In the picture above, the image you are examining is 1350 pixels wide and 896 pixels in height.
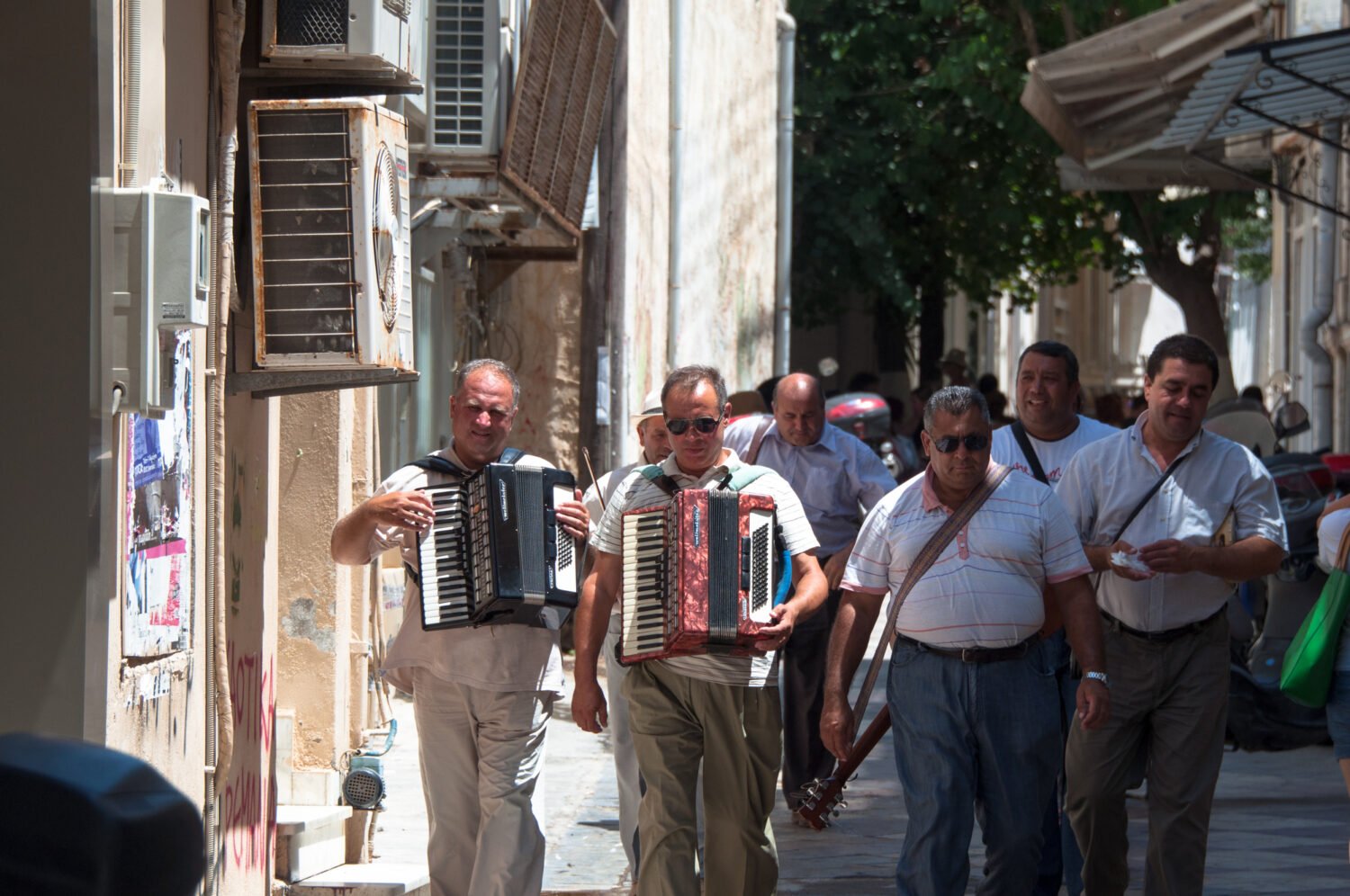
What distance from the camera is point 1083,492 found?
7176 millimetres

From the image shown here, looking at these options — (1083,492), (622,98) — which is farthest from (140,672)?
(622,98)

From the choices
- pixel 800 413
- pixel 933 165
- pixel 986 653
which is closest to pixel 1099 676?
pixel 986 653

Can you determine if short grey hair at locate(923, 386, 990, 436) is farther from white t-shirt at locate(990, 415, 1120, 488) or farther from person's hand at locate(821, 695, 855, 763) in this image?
white t-shirt at locate(990, 415, 1120, 488)

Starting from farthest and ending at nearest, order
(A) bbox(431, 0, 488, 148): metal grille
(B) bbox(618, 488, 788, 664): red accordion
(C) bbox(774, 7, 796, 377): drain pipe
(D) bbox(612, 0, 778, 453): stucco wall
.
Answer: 1. (C) bbox(774, 7, 796, 377): drain pipe
2. (D) bbox(612, 0, 778, 453): stucco wall
3. (A) bbox(431, 0, 488, 148): metal grille
4. (B) bbox(618, 488, 788, 664): red accordion

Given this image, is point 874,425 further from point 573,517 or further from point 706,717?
point 706,717

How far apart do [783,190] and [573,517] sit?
16965mm

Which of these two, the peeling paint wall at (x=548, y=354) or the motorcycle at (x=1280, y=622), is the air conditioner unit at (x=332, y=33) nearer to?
the motorcycle at (x=1280, y=622)

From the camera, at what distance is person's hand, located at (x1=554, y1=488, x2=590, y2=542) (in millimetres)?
6953

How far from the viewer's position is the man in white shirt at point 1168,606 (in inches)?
268

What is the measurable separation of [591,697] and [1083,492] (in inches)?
72.0

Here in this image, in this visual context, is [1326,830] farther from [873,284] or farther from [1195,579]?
[873,284]

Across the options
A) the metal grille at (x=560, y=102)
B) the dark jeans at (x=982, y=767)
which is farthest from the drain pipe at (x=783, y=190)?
the dark jeans at (x=982, y=767)

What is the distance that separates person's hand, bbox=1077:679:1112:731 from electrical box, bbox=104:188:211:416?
2961mm

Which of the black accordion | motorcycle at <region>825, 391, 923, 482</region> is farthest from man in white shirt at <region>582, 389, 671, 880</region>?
motorcycle at <region>825, 391, 923, 482</region>
